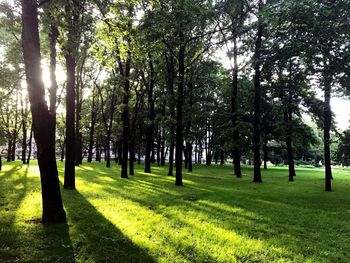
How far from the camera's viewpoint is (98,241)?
19.6 feet

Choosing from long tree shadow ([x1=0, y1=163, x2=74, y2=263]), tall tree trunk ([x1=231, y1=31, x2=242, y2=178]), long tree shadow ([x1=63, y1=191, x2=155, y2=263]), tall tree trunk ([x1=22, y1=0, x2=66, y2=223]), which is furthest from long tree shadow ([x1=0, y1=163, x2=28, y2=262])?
tall tree trunk ([x1=231, y1=31, x2=242, y2=178])

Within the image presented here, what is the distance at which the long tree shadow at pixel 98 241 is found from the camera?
516cm

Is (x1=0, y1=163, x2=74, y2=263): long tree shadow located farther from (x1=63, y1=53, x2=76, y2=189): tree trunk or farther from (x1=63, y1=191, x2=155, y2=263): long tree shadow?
(x1=63, y1=53, x2=76, y2=189): tree trunk

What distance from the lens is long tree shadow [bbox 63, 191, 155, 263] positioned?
→ 5160mm

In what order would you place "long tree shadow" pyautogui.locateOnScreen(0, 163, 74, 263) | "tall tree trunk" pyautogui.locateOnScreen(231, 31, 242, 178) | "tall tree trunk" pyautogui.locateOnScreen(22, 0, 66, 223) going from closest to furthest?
"long tree shadow" pyautogui.locateOnScreen(0, 163, 74, 263) < "tall tree trunk" pyautogui.locateOnScreen(22, 0, 66, 223) < "tall tree trunk" pyautogui.locateOnScreen(231, 31, 242, 178)

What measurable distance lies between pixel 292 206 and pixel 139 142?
98.6 feet

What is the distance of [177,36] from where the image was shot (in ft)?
55.4

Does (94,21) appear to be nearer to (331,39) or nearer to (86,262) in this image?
(86,262)

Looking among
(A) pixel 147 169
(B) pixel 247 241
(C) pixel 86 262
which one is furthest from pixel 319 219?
(A) pixel 147 169

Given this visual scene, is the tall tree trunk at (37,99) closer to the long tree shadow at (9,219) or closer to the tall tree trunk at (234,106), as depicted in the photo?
the long tree shadow at (9,219)

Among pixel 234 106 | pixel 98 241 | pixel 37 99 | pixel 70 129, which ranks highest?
pixel 234 106

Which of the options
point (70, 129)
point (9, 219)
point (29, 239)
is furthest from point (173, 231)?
point (70, 129)

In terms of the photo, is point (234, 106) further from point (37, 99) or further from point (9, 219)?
point (9, 219)

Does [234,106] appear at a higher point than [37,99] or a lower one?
higher
